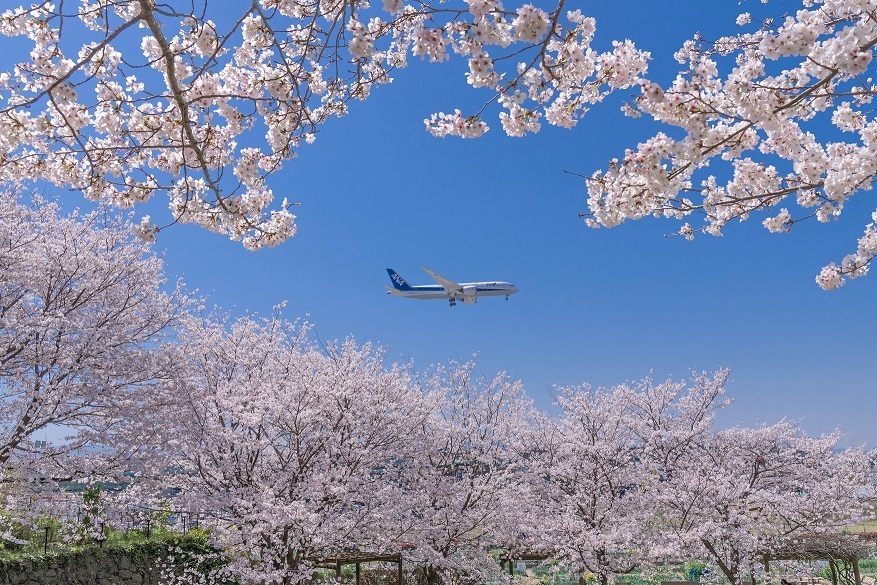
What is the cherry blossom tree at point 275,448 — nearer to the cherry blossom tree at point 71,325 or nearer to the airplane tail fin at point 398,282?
the cherry blossom tree at point 71,325

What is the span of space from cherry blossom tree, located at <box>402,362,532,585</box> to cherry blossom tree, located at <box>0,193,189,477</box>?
610 centimetres

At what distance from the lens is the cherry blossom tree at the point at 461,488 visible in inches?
516

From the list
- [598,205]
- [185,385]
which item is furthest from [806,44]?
[185,385]

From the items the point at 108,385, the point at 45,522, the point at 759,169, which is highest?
the point at 759,169

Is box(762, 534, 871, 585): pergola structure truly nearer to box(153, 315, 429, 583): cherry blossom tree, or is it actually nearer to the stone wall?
box(153, 315, 429, 583): cherry blossom tree

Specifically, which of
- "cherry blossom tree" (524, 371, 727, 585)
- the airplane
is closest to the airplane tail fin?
the airplane

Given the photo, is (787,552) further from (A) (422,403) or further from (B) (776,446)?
(A) (422,403)

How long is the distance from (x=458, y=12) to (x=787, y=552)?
13.5 meters

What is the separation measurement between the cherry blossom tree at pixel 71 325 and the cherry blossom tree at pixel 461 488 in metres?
6.10

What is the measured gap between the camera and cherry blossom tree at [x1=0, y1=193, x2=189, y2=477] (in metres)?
9.56

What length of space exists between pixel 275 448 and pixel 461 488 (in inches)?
179

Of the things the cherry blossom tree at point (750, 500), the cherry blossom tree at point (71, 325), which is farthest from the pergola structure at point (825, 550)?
the cherry blossom tree at point (71, 325)

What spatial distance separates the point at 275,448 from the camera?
11359 millimetres

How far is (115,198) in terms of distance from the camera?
16.1 feet
